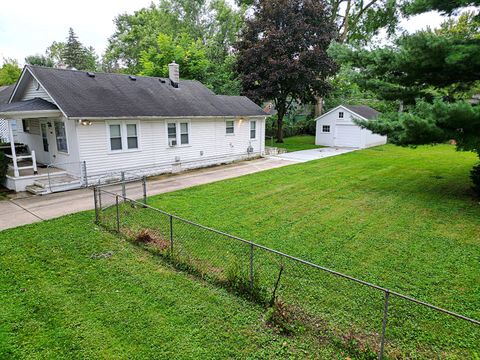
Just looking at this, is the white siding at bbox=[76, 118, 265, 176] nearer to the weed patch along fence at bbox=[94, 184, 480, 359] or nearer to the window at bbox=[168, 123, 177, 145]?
the window at bbox=[168, 123, 177, 145]

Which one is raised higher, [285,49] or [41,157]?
[285,49]

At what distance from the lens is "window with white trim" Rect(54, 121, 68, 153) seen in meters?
13.7

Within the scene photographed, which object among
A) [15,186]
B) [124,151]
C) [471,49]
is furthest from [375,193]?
[15,186]

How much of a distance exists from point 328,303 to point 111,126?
1177 cm

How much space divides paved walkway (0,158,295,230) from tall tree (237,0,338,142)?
9.99m

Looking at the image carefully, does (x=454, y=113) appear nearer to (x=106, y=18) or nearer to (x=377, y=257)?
(x=377, y=257)

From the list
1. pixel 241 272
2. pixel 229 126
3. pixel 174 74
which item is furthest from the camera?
pixel 229 126

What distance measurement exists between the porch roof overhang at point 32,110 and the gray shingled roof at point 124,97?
1.70ft

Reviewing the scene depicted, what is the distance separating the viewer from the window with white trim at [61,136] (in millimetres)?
13720

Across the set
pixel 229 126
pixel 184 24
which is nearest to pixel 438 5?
pixel 229 126

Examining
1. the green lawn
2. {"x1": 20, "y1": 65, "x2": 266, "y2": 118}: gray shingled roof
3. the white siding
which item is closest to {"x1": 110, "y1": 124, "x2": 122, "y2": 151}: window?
the white siding

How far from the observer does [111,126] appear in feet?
45.0

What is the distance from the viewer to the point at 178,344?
4301 millimetres

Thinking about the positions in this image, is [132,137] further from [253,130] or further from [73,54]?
[73,54]
